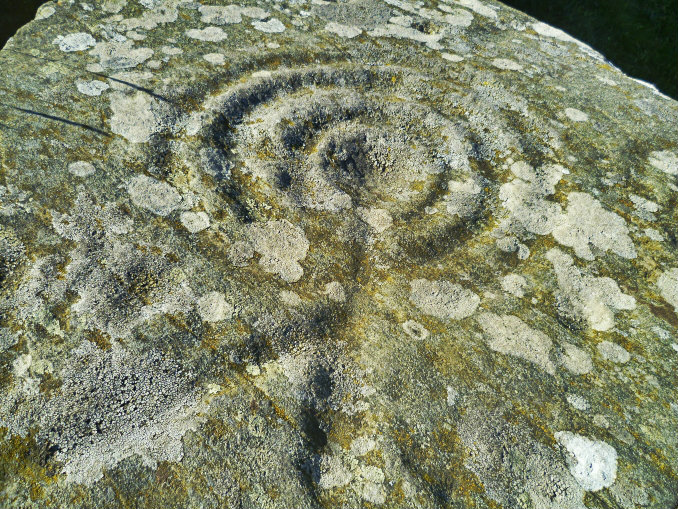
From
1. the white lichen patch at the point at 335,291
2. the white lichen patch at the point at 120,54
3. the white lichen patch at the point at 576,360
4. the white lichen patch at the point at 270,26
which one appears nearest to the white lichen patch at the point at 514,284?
the white lichen patch at the point at 576,360

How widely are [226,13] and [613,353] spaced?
3833mm

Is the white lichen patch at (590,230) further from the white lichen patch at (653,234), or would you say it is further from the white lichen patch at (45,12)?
the white lichen patch at (45,12)

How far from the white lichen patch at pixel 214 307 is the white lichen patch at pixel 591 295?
1839 millimetres

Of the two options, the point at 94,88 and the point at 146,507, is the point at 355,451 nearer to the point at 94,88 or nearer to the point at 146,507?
the point at 146,507

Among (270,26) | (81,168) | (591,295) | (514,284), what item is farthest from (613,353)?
(270,26)

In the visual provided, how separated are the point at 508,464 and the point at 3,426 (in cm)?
206

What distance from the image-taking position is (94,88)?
3.46 m

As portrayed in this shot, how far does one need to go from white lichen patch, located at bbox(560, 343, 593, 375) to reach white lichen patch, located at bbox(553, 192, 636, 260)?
2.23 feet

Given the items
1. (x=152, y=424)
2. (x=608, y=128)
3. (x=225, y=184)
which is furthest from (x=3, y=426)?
(x=608, y=128)

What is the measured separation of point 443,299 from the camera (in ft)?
9.25

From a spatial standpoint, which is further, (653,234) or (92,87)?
(92,87)

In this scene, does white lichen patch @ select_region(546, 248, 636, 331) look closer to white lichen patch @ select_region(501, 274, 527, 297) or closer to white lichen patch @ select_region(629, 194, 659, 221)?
white lichen patch @ select_region(501, 274, 527, 297)

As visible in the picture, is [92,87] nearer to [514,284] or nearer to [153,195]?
[153,195]

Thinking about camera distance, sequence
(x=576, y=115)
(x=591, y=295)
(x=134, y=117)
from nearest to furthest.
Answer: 1. (x=591, y=295)
2. (x=134, y=117)
3. (x=576, y=115)
